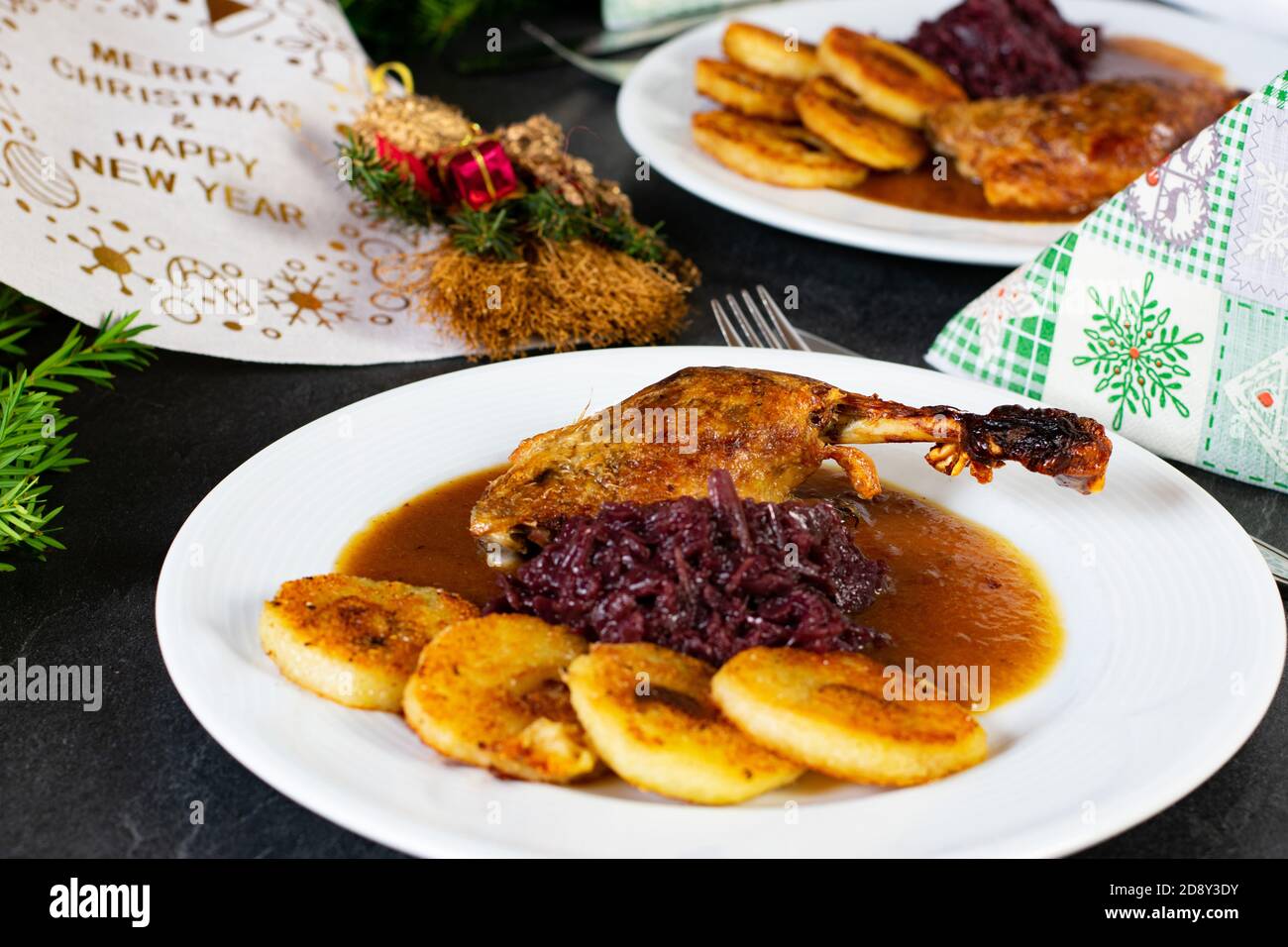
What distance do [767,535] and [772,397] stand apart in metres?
0.54

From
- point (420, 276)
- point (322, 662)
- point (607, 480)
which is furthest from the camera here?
point (420, 276)

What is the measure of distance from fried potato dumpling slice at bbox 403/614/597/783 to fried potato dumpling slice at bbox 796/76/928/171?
2.95 meters

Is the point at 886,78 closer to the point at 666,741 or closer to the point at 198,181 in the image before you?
the point at 198,181

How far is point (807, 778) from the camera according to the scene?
246cm

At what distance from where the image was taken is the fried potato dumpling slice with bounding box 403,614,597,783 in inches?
92.7

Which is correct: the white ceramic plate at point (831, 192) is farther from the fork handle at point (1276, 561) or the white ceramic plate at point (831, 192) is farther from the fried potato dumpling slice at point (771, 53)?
the fork handle at point (1276, 561)

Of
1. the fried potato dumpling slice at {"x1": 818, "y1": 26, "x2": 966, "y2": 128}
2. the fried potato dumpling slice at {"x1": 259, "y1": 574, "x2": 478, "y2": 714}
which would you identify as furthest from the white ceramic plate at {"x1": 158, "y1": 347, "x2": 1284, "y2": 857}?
the fried potato dumpling slice at {"x1": 818, "y1": 26, "x2": 966, "y2": 128}

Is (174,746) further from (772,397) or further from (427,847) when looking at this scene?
(772,397)

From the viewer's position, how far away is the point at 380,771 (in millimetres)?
2352

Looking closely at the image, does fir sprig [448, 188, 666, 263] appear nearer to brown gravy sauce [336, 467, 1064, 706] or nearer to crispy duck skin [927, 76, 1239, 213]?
brown gravy sauce [336, 467, 1064, 706]

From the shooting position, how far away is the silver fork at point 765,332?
420 centimetres

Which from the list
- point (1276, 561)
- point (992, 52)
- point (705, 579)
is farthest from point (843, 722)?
point (992, 52)

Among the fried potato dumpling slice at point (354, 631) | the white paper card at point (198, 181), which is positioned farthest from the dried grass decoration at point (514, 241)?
the fried potato dumpling slice at point (354, 631)
